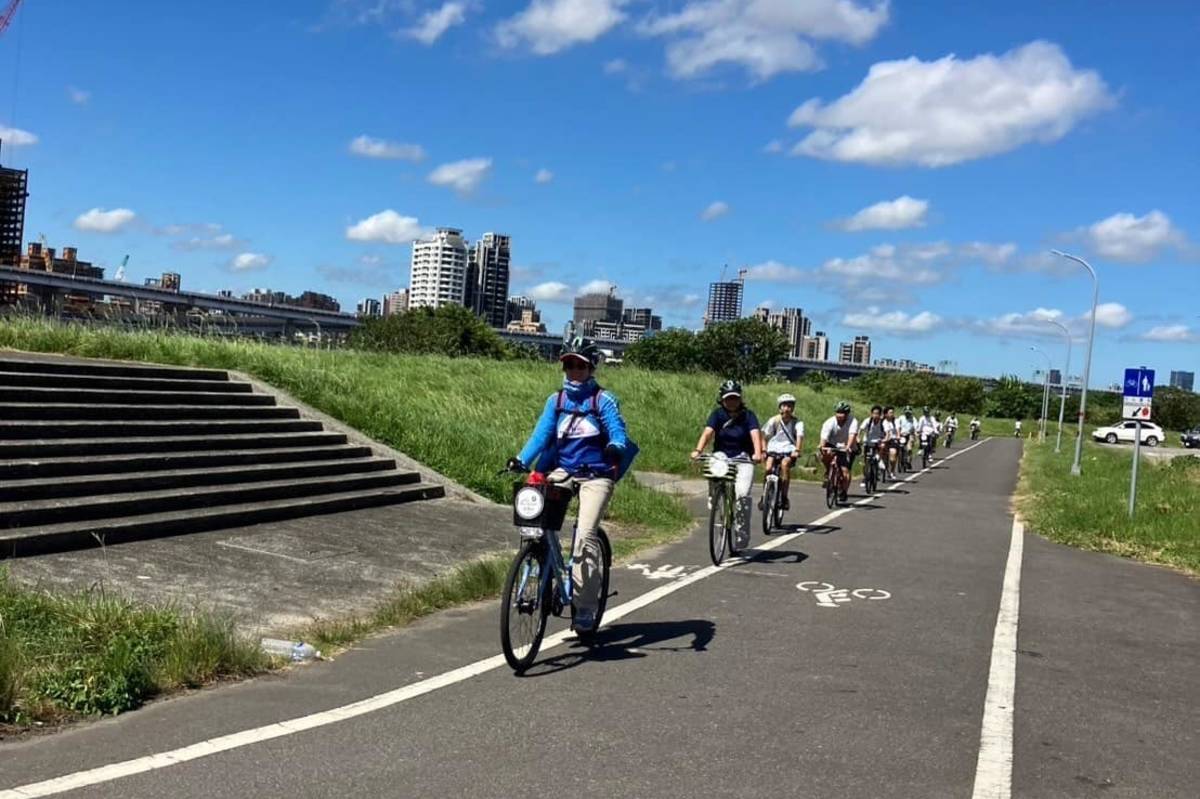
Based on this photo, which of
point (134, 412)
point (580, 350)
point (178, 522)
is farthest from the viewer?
point (134, 412)

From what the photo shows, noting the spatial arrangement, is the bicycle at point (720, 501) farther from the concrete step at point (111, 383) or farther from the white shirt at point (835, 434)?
the concrete step at point (111, 383)

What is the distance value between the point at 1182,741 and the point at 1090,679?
129 centimetres

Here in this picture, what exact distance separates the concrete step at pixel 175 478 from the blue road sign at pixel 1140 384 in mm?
12200

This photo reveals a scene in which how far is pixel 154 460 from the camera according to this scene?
36.6ft

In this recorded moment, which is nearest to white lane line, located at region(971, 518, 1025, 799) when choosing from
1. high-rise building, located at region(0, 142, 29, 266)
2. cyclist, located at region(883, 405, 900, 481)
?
cyclist, located at region(883, 405, 900, 481)

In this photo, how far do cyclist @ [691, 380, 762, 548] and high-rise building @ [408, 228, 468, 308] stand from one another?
171712 mm

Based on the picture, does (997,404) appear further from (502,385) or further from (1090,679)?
(1090,679)

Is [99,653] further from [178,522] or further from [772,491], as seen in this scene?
[772,491]

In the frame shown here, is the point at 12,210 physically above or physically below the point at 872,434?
above

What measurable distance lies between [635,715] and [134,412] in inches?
358

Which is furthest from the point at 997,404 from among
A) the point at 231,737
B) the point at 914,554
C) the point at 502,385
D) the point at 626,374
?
the point at 231,737

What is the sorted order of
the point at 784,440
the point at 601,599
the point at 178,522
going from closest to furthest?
the point at 601,599, the point at 178,522, the point at 784,440

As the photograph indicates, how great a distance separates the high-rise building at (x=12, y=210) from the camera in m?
92.8

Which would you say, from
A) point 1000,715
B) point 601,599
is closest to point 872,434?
point 601,599
